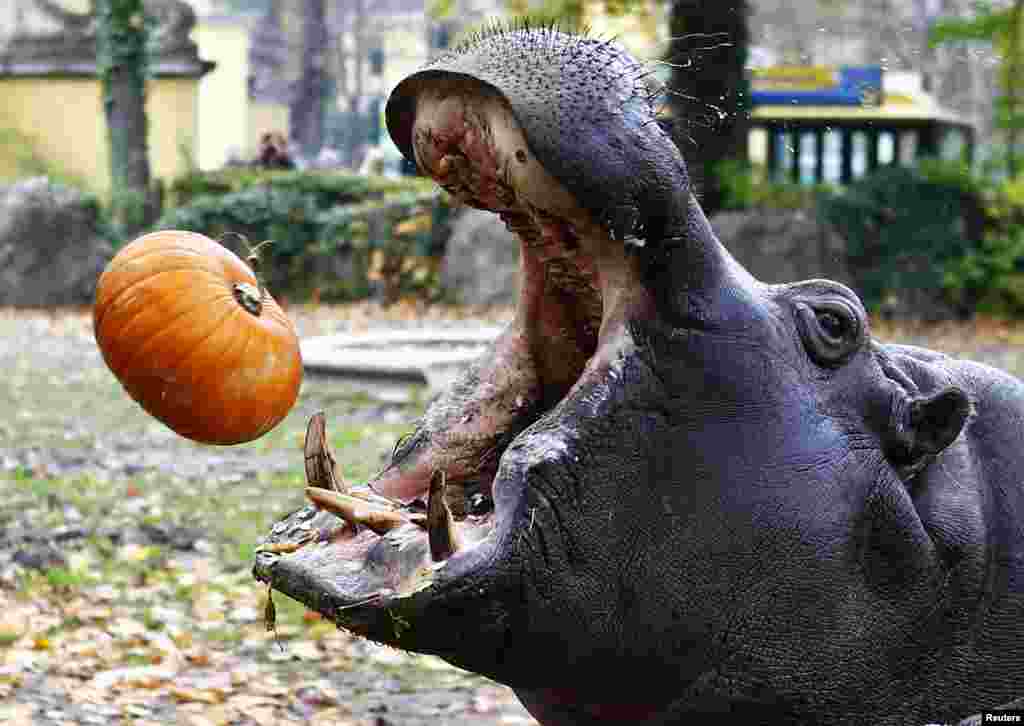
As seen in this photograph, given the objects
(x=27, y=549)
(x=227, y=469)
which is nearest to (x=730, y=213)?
(x=227, y=469)

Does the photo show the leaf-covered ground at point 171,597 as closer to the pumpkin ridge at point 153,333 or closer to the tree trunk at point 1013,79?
the pumpkin ridge at point 153,333

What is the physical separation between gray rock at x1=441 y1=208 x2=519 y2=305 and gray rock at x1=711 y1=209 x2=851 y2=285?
281 centimetres

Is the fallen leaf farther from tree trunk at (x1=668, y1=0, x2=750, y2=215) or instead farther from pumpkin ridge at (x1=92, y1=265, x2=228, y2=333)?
tree trunk at (x1=668, y1=0, x2=750, y2=215)

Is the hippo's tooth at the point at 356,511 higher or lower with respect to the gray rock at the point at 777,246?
higher

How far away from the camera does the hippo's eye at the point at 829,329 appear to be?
2.49 m

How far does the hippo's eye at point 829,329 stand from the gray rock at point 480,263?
52.3 ft

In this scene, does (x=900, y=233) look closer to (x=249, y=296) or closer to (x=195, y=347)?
(x=249, y=296)

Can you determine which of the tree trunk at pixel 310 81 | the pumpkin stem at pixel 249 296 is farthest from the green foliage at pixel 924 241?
the tree trunk at pixel 310 81

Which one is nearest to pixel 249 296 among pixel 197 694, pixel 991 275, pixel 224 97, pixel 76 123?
pixel 197 694

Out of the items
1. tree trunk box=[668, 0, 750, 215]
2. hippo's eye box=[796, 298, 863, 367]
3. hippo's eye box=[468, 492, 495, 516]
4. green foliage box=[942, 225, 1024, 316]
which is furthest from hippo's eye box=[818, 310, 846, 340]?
green foliage box=[942, 225, 1024, 316]

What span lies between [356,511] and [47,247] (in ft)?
61.3

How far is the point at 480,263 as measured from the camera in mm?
18875

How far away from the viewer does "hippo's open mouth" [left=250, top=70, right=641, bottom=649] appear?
221 cm

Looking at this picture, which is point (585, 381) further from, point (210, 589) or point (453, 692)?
point (210, 589)
